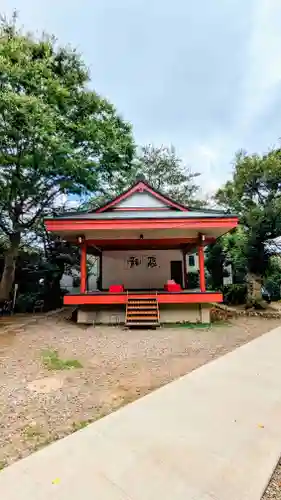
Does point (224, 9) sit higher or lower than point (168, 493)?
higher

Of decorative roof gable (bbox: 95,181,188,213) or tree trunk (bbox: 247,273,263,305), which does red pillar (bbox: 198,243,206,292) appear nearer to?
decorative roof gable (bbox: 95,181,188,213)

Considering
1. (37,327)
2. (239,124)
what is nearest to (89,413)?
(37,327)

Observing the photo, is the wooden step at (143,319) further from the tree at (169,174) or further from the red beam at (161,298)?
the tree at (169,174)

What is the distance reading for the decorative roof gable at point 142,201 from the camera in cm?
1169

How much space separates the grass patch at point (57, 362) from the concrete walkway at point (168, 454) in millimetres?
1892

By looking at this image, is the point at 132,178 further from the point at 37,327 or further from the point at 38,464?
the point at 38,464

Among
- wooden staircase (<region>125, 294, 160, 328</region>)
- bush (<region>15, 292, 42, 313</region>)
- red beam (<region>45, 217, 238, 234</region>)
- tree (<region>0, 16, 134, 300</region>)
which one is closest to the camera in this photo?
wooden staircase (<region>125, 294, 160, 328</region>)

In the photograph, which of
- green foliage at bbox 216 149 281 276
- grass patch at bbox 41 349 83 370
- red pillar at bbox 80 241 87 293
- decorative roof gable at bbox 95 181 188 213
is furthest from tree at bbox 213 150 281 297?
grass patch at bbox 41 349 83 370

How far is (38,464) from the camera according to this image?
2141 mm

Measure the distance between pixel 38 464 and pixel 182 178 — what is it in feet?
68.1

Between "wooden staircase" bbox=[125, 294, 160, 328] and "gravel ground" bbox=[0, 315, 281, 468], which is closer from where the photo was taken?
"gravel ground" bbox=[0, 315, 281, 468]

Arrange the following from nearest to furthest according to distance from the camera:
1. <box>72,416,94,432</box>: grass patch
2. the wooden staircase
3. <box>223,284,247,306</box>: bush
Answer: <box>72,416,94,432</box>: grass patch, the wooden staircase, <box>223,284,247,306</box>: bush

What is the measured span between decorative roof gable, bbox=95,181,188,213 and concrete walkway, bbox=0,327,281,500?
8892 millimetres

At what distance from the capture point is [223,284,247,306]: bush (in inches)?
570
